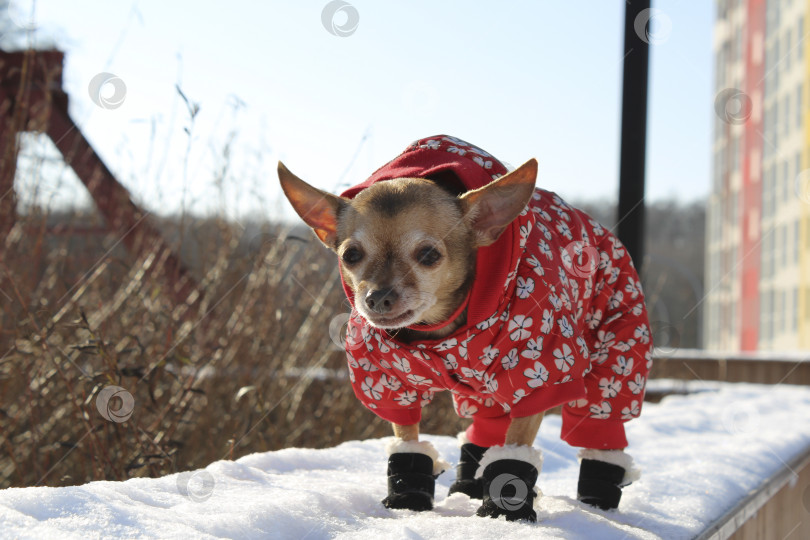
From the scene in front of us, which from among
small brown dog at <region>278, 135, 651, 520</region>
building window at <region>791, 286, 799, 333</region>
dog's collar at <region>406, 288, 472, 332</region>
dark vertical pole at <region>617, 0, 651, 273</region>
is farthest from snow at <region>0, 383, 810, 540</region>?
building window at <region>791, 286, 799, 333</region>

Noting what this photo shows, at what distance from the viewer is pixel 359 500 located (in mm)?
2674

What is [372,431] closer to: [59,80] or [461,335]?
[461,335]

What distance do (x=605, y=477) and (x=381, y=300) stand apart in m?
1.08

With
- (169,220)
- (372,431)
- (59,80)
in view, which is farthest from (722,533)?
(59,80)

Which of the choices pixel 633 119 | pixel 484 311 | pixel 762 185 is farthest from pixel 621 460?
pixel 762 185

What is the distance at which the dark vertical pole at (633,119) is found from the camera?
399 cm

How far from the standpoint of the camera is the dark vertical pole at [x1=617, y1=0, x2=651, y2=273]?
3.99 m

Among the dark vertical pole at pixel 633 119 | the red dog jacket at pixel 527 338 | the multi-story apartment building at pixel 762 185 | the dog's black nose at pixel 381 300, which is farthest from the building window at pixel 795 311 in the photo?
the dog's black nose at pixel 381 300

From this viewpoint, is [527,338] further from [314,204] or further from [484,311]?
[314,204]

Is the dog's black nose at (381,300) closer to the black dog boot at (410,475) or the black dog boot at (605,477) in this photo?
the black dog boot at (410,475)

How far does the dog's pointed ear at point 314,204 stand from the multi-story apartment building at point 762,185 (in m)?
18.0

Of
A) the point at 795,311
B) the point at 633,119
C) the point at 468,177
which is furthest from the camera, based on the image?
the point at 795,311

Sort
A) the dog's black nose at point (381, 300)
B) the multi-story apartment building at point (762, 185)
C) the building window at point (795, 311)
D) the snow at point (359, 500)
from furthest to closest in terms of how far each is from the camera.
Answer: the building window at point (795, 311) < the multi-story apartment building at point (762, 185) < the dog's black nose at point (381, 300) < the snow at point (359, 500)

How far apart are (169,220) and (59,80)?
1.01 m
